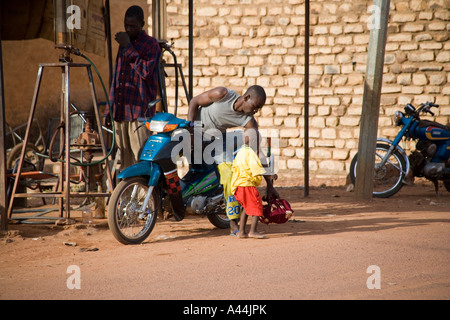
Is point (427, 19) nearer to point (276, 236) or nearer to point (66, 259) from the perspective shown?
point (276, 236)

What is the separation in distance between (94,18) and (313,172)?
16.1 ft

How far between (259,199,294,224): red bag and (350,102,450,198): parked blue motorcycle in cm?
331

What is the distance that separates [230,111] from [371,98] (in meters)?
3.15

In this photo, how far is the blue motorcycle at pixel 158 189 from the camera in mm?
4781

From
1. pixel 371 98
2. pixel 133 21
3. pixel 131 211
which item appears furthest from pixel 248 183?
pixel 371 98

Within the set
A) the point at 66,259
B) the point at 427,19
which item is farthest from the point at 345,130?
the point at 66,259

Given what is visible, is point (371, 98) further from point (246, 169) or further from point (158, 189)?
point (158, 189)

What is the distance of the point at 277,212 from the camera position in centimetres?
509

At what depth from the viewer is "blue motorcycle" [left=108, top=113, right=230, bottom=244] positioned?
4.78 meters

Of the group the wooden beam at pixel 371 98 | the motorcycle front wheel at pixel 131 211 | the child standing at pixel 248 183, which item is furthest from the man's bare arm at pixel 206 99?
the wooden beam at pixel 371 98

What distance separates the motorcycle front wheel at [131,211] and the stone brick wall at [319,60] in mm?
5683

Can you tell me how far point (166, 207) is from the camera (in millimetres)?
5203

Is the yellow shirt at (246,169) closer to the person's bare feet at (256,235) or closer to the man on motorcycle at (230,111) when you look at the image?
the man on motorcycle at (230,111)

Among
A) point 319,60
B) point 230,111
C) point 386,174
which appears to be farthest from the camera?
point 319,60
